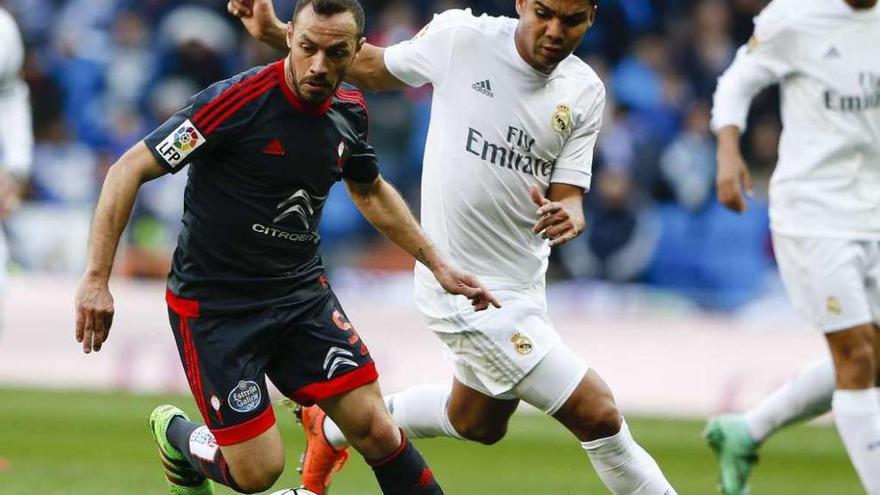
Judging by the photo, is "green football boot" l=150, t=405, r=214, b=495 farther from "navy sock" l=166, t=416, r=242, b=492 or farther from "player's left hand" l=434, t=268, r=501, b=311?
"player's left hand" l=434, t=268, r=501, b=311

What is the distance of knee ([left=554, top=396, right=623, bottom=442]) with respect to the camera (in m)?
6.62

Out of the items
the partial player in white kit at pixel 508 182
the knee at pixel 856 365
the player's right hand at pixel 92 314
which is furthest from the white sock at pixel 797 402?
the player's right hand at pixel 92 314

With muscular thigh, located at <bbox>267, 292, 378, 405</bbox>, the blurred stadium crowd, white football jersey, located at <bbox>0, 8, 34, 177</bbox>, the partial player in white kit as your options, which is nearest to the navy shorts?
muscular thigh, located at <bbox>267, 292, 378, 405</bbox>

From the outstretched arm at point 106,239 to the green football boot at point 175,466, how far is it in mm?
1172

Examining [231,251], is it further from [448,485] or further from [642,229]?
[642,229]

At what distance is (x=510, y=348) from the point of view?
22.4 ft

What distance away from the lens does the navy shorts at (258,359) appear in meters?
6.40

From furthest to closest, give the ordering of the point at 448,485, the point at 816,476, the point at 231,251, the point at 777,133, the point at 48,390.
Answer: the point at 777,133, the point at 48,390, the point at 816,476, the point at 448,485, the point at 231,251

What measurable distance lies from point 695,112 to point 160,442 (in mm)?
10364

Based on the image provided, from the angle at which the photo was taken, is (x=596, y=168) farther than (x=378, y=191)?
Yes

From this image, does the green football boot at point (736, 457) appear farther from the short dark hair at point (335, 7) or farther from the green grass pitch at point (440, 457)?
the short dark hair at point (335, 7)

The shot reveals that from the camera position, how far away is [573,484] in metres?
9.38

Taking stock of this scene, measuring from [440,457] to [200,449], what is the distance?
14.1 ft

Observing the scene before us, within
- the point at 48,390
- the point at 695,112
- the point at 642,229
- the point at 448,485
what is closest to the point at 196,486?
the point at 448,485
